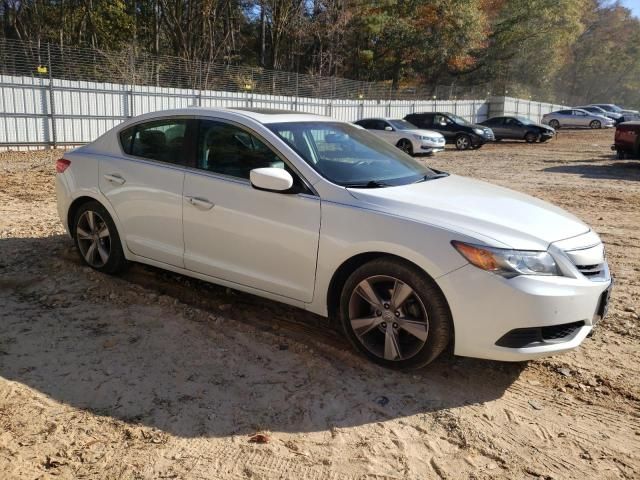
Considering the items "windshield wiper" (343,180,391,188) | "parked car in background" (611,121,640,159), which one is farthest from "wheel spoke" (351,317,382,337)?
"parked car in background" (611,121,640,159)

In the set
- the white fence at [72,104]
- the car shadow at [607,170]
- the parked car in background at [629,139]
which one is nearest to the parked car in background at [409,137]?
the car shadow at [607,170]

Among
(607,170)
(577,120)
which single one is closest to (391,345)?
(607,170)

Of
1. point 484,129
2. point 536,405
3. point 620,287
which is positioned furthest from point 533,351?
point 484,129

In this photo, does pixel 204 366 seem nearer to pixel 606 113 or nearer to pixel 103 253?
pixel 103 253

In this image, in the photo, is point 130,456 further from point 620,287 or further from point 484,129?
point 484,129

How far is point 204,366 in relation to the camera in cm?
361

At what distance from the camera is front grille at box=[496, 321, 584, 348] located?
3230 mm

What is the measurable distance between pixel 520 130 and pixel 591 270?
25.8 m

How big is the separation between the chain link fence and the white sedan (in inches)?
541

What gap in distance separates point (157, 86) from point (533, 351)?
19031mm

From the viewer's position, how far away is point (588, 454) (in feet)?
9.36

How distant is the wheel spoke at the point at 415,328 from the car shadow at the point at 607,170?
11938mm

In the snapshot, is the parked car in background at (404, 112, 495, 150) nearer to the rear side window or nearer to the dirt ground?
the dirt ground

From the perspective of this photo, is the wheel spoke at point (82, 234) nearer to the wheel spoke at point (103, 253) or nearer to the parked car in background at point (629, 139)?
the wheel spoke at point (103, 253)
